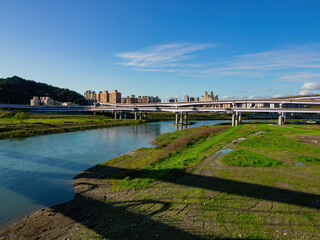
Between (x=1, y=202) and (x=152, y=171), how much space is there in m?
11.7

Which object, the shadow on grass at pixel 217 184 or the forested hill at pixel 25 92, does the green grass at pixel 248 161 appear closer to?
the shadow on grass at pixel 217 184

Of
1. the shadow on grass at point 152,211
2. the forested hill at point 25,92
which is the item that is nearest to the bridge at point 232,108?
the forested hill at point 25,92

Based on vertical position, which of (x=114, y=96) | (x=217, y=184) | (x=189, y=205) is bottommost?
(x=189, y=205)

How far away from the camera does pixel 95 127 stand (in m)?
62.0

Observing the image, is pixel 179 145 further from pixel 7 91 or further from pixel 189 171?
pixel 7 91

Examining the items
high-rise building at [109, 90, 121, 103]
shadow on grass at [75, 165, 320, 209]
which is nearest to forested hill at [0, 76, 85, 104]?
high-rise building at [109, 90, 121, 103]

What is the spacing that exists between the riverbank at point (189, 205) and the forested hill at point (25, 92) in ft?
453

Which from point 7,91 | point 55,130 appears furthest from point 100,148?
point 7,91

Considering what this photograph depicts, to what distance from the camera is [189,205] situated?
11477 mm

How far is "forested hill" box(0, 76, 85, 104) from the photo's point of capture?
12262 cm

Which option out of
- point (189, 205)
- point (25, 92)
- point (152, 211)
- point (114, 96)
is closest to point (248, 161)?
point (189, 205)

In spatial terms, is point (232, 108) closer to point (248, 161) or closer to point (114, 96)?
point (248, 161)

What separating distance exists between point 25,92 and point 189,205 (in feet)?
525

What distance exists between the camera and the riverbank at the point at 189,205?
30.2ft
